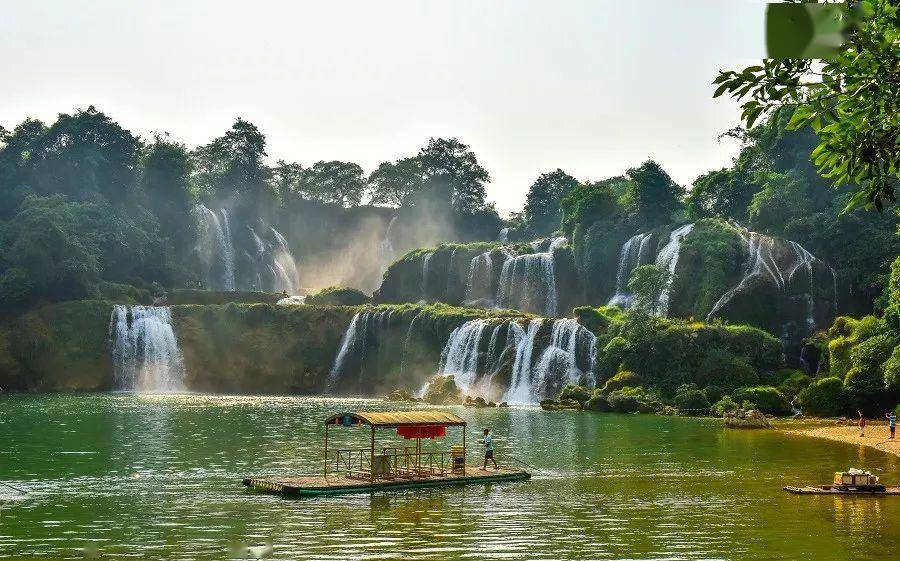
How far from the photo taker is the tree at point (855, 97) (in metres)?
9.44

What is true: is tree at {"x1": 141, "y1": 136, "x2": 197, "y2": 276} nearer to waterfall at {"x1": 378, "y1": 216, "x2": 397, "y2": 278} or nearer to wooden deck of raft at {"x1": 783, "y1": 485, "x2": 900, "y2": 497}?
waterfall at {"x1": 378, "y1": 216, "x2": 397, "y2": 278}

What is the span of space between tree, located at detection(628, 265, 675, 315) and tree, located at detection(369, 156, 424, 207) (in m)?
62.4

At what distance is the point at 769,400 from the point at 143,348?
152 feet

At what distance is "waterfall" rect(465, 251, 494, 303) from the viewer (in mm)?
85500

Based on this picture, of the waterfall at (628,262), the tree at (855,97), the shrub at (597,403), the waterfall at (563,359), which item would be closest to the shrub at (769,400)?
the shrub at (597,403)

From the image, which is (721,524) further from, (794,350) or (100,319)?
(100,319)

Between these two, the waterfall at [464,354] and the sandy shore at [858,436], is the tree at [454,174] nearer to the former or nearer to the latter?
the waterfall at [464,354]

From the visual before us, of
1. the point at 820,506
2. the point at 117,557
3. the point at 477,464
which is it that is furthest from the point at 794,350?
the point at 117,557

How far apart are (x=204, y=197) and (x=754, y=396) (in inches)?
2704

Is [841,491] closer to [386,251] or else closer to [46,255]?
[46,255]

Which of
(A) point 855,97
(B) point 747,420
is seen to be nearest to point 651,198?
(B) point 747,420

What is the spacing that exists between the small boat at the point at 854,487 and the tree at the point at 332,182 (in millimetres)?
114308

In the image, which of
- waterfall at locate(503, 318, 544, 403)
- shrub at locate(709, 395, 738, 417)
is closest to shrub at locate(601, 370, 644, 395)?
waterfall at locate(503, 318, 544, 403)

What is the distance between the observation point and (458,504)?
23.1 m
